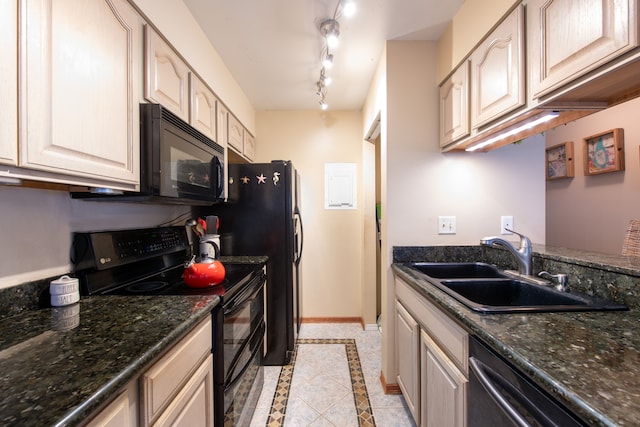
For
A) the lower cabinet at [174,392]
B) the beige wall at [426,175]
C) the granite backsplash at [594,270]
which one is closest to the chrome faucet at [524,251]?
the granite backsplash at [594,270]

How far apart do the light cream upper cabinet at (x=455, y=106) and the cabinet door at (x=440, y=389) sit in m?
1.19

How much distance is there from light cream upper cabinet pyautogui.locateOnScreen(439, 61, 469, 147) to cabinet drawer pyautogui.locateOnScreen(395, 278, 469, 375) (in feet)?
3.23

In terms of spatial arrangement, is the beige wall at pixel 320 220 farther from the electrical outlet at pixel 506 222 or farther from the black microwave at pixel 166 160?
the black microwave at pixel 166 160

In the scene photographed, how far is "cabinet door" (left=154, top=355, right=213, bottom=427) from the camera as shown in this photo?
84 cm

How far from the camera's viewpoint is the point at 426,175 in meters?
1.83

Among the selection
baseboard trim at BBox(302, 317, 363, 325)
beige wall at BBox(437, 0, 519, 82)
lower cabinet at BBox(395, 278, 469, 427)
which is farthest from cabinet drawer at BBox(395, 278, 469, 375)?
baseboard trim at BBox(302, 317, 363, 325)

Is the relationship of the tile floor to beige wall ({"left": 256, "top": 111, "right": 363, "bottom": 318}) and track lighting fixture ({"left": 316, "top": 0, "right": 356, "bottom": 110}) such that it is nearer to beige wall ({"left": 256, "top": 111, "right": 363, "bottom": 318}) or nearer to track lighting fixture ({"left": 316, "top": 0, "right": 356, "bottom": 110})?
beige wall ({"left": 256, "top": 111, "right": 363, "bottom": 318})

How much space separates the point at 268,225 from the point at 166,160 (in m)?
1.16

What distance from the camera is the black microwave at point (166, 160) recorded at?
112 cm

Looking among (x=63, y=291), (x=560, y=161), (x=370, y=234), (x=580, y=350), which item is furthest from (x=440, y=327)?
(x=560, y=161)

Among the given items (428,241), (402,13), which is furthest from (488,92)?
(428,241)

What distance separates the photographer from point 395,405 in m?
1.74

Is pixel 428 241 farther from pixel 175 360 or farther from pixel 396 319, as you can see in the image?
pixel 175 360

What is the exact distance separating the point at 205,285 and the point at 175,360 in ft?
1.58
